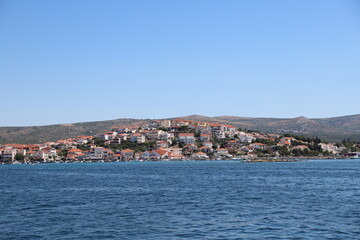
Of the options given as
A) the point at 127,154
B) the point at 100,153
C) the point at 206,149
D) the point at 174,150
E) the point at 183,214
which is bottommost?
the point at 127,154

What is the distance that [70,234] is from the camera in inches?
707

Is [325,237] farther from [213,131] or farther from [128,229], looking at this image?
[213,131]

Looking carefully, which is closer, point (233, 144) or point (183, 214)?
point (183, 214)

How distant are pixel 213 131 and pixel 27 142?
86.3m

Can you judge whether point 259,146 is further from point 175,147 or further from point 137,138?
point 137,138

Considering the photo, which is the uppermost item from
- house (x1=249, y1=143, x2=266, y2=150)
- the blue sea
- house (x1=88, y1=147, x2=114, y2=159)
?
house (x1=249, y1=143, x2=266, y2=150)

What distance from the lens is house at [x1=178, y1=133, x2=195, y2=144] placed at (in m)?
150

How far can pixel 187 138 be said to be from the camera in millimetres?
151125

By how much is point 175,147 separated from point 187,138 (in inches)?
328

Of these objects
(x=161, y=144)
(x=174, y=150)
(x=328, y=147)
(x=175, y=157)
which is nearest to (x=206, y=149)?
(x=174, y=150)

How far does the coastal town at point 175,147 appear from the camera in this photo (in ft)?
434

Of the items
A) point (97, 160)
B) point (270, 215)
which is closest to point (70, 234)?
point (270, 215)

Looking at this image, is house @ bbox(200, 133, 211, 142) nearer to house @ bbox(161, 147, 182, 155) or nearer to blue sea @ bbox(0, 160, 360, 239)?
house @ bbox(161, 147, 182, 155)

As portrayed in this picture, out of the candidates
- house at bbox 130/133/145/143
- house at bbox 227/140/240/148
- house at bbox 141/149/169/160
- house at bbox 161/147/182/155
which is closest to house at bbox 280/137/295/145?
house at bbox 227/140/240/148
